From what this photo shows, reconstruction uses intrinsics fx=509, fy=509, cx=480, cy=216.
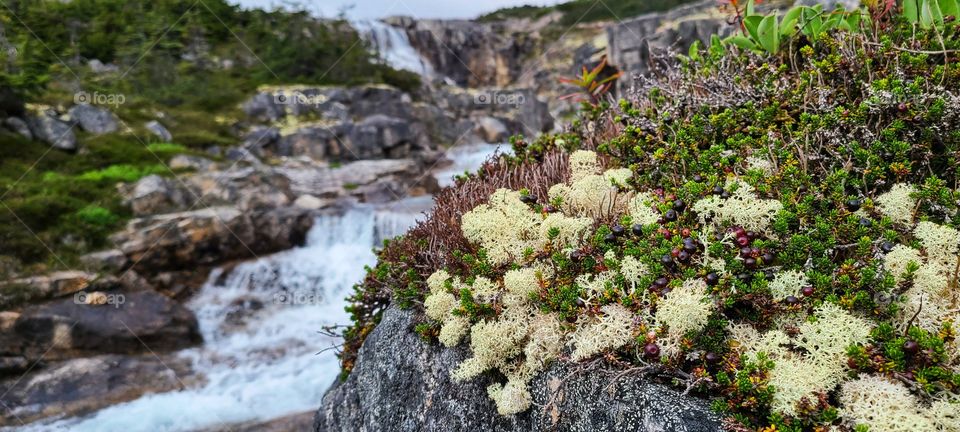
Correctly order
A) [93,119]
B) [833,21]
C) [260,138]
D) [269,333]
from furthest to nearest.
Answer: [260,138] < [93,119] < [269,333] < [833,21]

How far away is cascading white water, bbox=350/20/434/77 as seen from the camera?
42.0 metres

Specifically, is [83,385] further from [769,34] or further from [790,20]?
[790,20]

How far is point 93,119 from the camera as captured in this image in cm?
2027

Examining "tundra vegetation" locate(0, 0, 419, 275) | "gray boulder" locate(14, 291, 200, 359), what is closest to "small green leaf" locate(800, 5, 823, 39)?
"gray boulder" locate(14, 291, 200, 359)

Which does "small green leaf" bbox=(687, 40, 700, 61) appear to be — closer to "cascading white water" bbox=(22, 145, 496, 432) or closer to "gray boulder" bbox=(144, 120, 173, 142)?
"cascading white water" bbox=(22, 145, 496, 432)

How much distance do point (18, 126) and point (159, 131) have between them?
5.01 m

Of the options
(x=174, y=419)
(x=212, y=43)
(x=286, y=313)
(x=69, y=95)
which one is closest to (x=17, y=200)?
(x=286, y=313)

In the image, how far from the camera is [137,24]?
35531 mm

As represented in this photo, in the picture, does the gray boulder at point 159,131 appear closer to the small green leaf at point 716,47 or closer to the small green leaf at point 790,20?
the small green leaf at point 716,47

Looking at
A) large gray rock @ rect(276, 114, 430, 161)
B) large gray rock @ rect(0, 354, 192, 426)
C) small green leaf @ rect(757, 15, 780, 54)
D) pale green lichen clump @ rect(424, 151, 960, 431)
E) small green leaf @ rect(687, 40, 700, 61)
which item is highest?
small green leaf @ rect(757, 15, 780, 54)

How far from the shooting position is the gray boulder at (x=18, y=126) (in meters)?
16.8

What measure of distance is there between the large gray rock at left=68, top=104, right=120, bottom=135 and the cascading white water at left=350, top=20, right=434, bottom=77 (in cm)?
2245

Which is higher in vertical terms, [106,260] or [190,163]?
[190,163]

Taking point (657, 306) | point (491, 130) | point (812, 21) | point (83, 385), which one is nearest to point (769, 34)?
point (812, 21)
